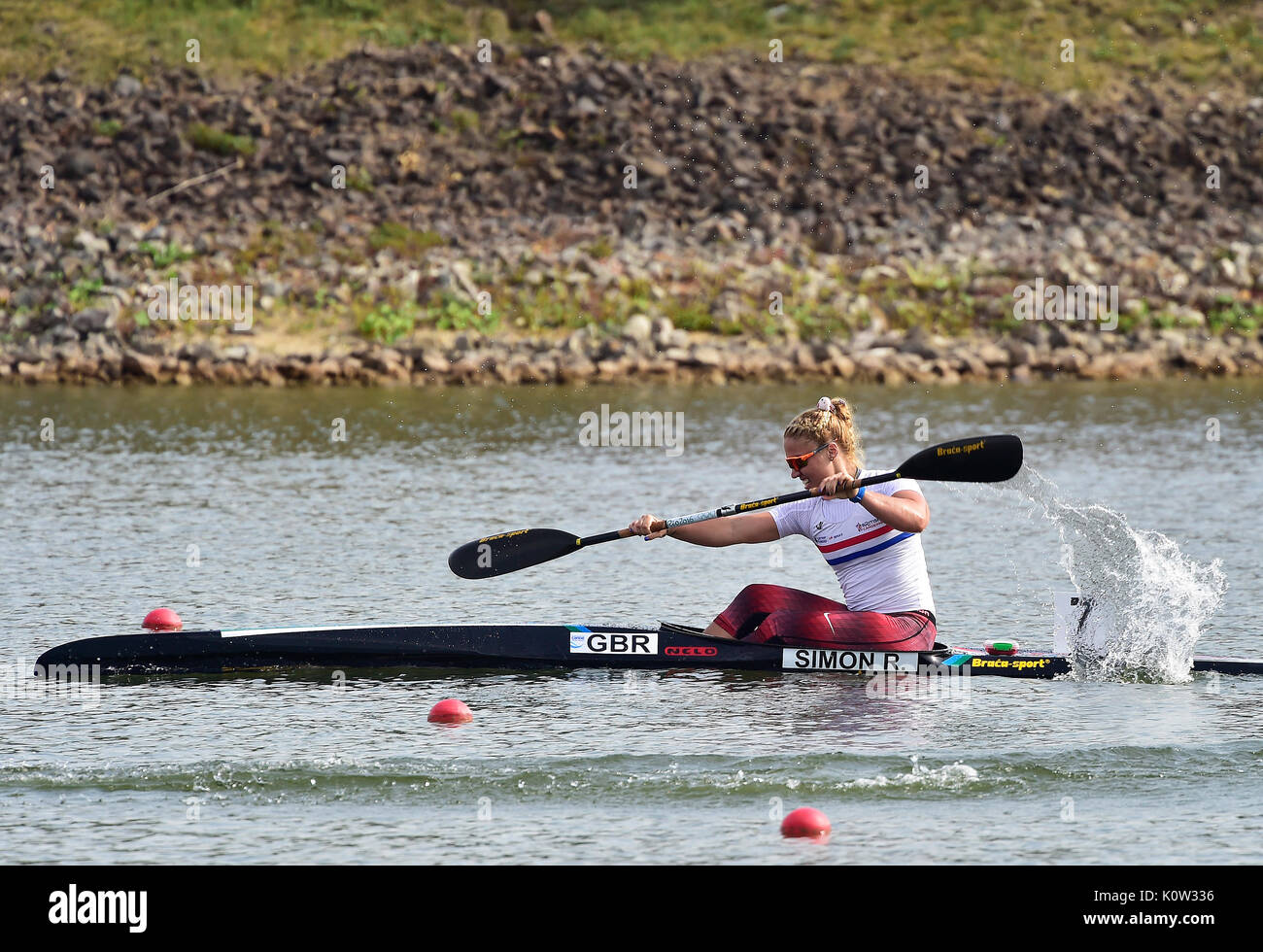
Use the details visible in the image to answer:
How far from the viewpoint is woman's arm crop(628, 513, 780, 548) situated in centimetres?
1066

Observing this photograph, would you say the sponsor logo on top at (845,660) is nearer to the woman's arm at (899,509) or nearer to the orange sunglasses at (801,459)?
the woman's arm at (899,509)

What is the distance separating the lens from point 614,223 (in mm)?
34688

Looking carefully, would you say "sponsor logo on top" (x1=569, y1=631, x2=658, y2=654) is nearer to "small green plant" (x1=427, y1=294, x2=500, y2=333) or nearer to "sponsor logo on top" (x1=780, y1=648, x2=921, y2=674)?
"sponsor logo on top" (x1=780, y1=648, x2=921, y2=674)

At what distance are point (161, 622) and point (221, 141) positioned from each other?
27.3 metres

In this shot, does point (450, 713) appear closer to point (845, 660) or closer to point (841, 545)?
point (845, 660)

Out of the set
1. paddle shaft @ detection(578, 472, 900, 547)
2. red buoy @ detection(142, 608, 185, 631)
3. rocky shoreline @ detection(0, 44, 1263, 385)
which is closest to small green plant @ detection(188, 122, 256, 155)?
rocky shoreline @ detection(0, 44, 1263, 385)

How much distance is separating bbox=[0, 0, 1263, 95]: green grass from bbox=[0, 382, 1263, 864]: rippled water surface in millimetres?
24508

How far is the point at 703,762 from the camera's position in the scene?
347 inches

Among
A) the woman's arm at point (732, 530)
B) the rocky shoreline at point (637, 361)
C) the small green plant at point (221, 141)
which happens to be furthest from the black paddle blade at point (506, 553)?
the small green plant at point (221, 141)

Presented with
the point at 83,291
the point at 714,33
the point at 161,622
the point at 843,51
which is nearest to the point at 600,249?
the point at 83,291
